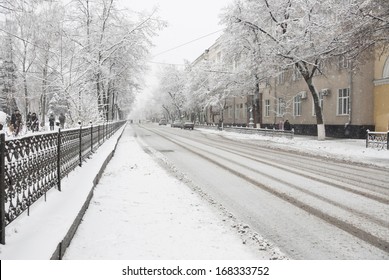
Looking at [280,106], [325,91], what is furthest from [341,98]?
[280,106]

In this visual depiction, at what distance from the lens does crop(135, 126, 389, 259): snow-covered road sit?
4.42m

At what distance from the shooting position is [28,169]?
4.84m

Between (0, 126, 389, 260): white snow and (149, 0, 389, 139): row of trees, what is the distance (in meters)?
11.1

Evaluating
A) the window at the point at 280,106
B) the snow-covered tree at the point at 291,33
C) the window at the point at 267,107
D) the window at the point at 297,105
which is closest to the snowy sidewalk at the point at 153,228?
the snow-covered tree at the point at 291,33

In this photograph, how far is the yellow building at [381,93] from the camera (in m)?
22.3

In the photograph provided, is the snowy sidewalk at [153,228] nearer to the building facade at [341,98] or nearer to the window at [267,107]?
the building facade at [341,98]

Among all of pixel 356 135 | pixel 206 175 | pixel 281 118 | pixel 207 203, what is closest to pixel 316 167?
pixel 206 175

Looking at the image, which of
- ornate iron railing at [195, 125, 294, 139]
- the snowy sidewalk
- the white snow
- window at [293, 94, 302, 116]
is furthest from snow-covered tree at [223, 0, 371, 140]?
the white snow

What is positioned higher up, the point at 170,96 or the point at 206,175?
the point at 170,96

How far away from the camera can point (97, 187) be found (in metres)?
7.70

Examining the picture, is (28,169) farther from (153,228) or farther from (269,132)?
(269,132)

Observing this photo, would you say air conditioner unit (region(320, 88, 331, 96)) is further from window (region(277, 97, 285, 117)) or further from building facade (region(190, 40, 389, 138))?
window (region(277, 97, 285, 117))
